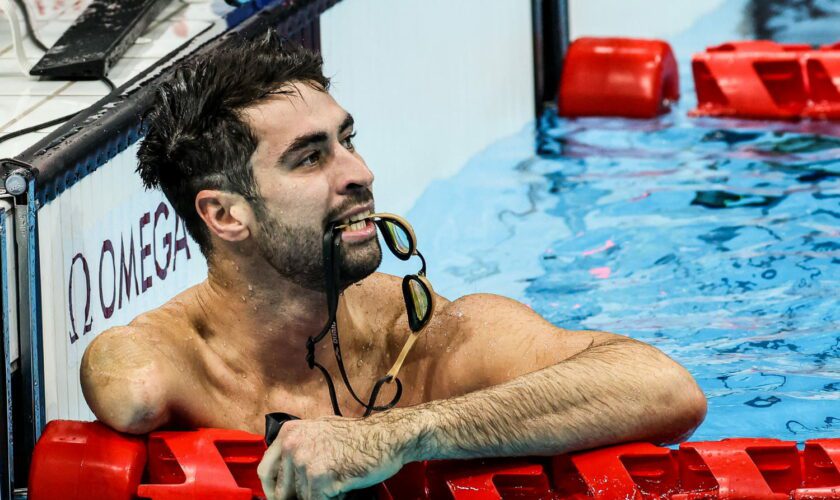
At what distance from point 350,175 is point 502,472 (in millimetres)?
536

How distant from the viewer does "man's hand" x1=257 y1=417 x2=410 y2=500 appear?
77.3 inches

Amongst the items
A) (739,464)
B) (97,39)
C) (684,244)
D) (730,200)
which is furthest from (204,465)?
(730,200)

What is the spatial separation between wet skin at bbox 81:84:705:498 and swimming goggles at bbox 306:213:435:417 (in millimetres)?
34

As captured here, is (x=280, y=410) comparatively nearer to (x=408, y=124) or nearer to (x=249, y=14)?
(x=249, y=14)

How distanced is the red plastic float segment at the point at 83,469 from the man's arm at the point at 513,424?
238 mm

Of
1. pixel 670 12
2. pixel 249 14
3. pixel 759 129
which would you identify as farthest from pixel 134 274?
pixel 670 12

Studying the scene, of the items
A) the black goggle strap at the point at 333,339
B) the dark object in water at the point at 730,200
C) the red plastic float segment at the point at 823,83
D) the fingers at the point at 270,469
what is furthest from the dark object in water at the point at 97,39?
the red plastic float segment at the point at 823,83

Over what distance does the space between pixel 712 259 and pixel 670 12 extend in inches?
191

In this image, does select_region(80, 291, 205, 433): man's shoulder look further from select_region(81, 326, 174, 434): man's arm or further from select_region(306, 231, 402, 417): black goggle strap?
select_region(306, 231, 402, 417): black goggle strap

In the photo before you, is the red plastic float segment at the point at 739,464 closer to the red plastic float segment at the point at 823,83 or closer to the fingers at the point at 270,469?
the fingers at the point at 270,469

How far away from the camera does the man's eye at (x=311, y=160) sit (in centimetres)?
225

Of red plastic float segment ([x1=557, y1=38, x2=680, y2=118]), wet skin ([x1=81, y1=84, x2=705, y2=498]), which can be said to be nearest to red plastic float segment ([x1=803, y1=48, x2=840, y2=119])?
red plastic float segment ([x1=557, y1=38, x2=680, y2=118])

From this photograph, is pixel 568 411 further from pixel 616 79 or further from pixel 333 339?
pixel 616 79

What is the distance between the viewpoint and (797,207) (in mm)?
4914
